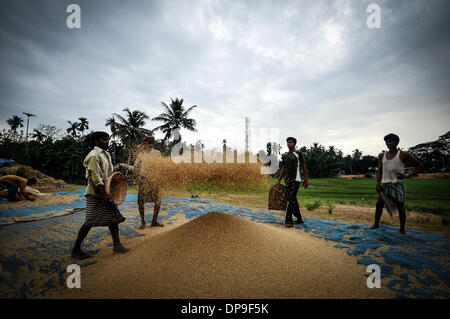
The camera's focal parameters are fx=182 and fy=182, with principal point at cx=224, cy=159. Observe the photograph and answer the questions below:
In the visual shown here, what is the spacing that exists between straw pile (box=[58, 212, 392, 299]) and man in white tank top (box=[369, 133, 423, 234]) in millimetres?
1581

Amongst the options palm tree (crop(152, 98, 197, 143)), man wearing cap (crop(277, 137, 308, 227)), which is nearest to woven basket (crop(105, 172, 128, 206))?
man wearing cap (crop(277, 137, 308, 227))

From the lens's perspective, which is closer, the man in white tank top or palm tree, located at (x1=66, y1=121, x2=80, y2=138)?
the man in white tank top

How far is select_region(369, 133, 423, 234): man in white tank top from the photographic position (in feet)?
10.0

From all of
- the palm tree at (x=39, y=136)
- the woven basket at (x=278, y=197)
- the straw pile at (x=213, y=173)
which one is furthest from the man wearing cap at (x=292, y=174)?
the palm tree at (x=39, y=136)

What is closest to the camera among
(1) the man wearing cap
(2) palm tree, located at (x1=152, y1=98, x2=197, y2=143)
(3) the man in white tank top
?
(3) the man in white tank top

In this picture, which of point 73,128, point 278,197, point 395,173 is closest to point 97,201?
point 278,197

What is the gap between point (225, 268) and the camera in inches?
76.5

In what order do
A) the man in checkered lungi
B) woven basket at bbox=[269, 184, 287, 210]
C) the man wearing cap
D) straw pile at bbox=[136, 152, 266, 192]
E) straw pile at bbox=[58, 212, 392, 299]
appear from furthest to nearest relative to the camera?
woven basket at bbox=[269, 184, 287, 210] → the man wearing cap → straw pile at bbox=[136, 152, 266, 192] → the man in checkered lungi → straw pile at bbox=[58, 212, 392, 299]

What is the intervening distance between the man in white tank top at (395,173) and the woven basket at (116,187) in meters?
4.31

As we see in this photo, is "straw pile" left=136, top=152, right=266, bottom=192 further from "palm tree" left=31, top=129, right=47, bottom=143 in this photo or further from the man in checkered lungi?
"palm tree" left=31, top=129, right=47, bottom=143

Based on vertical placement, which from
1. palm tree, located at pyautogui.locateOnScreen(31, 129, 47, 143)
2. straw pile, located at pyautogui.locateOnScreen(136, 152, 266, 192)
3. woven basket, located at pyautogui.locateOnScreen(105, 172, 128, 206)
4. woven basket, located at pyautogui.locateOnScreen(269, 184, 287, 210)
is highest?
palm tree, located at pyautogui.locateOnScreen(31, 129, 47, 143)

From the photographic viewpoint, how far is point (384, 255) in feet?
7.51
